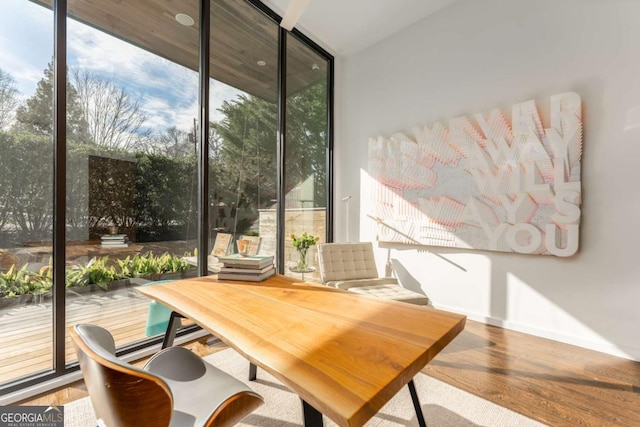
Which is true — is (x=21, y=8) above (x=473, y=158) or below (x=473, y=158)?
above

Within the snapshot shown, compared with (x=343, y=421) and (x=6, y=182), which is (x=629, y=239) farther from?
(x=6, y=182)

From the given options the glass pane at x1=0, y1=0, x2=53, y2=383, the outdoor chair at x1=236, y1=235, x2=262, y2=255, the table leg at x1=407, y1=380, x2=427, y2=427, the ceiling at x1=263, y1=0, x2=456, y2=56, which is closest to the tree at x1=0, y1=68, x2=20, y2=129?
the glass pane at x1=0, y1=0, x2=53, y2=383

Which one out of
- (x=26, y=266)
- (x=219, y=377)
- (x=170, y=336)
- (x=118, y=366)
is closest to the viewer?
(x=118, y=366)

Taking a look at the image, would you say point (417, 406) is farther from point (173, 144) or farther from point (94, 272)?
point (173, 144)

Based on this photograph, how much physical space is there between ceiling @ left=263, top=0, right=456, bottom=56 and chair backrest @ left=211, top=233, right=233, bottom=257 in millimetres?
2466

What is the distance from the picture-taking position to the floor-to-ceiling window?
1.78 m

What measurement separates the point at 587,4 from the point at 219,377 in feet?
12.2

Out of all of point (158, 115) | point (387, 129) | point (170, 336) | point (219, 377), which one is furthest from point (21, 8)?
point (387, 129)

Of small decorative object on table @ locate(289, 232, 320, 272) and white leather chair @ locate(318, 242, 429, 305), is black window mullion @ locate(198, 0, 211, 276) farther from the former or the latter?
white leather chair @ locate(318, 242, 429, 305)

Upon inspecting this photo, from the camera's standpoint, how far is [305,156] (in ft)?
12.5

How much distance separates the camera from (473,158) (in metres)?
2.94

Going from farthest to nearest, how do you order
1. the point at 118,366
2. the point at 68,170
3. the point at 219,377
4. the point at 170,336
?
the point at 68,170 < the point at 170,336 < the point at 219,377 < the point at 118,366

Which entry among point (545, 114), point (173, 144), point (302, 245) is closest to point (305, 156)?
point (302, 245)

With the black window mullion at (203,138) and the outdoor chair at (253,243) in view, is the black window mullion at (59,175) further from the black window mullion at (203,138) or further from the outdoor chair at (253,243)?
the outdoor chair at (253,243)
